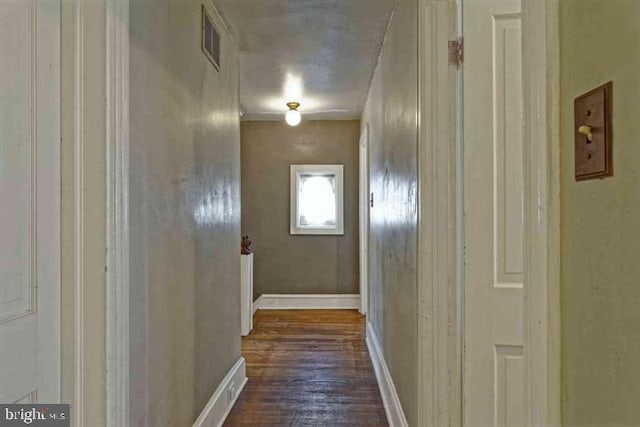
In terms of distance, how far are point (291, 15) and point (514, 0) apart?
1543mm

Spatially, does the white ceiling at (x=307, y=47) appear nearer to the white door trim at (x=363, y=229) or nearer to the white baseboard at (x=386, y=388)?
the white door trim at (x=363, y=229)

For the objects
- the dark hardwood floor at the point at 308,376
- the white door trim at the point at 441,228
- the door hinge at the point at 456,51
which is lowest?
the dark hardwood floor at the point at 308,376

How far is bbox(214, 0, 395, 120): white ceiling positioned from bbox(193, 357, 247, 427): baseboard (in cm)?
221

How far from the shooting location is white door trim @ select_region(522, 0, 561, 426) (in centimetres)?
84

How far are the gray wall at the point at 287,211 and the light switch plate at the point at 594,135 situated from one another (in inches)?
207

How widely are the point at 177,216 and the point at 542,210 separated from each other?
1.56 metres

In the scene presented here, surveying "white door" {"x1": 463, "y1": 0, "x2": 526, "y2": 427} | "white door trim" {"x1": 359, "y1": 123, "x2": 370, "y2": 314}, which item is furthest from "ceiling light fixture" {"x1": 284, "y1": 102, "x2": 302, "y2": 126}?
"white door" {"x1": 463, "y1": 0, "x2": 526, "y2": 427}

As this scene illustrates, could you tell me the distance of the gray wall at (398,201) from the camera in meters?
2.02

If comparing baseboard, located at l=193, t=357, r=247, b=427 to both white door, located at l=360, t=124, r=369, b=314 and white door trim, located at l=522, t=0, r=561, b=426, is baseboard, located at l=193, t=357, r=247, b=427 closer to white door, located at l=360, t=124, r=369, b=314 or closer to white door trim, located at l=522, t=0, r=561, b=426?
white door trim, located at l=522, t=0, r=561, b=426
